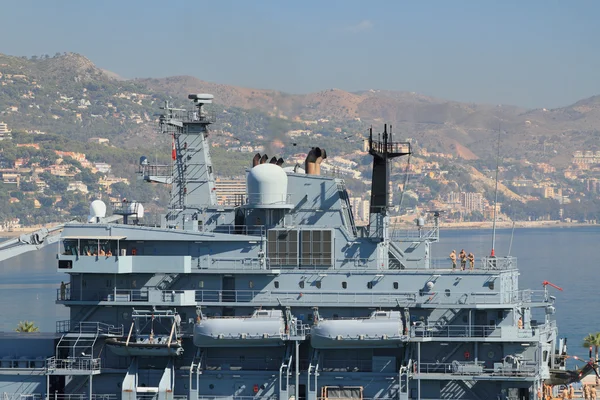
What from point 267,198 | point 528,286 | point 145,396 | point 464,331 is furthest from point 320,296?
point 528,286

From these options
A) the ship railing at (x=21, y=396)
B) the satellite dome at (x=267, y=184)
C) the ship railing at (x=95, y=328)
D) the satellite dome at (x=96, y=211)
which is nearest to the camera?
the satellite dome at (x=267, y=184)

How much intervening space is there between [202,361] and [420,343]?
8.13m

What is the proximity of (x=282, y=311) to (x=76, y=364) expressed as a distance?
26.9ft

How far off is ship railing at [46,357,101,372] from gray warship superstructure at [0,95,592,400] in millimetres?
66

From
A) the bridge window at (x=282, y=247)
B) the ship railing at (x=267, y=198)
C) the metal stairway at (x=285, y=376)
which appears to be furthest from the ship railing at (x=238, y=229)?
the metal stairway at (x=285, y=376)

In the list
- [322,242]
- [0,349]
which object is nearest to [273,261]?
[322,242]

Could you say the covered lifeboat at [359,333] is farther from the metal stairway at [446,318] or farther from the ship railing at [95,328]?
the ship railing at [95,328]

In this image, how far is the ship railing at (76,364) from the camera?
4172 centimetres

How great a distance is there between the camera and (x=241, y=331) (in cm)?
4003

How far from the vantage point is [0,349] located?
146ft

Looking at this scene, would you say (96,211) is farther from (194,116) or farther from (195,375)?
(195,375)

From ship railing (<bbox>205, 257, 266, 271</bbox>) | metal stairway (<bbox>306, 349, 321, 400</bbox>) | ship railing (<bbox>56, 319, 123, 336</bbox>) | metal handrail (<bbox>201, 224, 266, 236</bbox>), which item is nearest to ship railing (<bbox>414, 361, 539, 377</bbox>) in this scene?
metal stairway (<bbox>306, 349, 321, 400</bbox>)

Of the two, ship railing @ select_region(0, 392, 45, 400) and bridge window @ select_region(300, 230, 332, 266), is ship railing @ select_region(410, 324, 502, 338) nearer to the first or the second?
bridge window @ select_region(300, 230, 332, 266)

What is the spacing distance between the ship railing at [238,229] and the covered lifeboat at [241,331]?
3.66 meters
